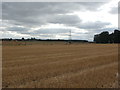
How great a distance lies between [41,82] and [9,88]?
146 centimetres

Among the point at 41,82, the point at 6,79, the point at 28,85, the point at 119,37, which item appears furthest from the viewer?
the point at 119,37

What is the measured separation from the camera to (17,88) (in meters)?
6.55

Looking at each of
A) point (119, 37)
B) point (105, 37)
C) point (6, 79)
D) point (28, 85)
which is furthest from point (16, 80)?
point (105, 37)

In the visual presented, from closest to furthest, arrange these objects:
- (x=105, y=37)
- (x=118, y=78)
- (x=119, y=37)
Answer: (x=118, y=78), (x=119, y=37), (x=105, y=37)

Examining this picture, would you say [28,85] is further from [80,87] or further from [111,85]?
[111,85]

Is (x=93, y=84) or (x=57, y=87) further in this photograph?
(x=93, y=84)

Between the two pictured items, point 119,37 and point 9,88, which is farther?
point 119,37

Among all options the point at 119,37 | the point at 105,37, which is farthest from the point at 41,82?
the point at 105,37

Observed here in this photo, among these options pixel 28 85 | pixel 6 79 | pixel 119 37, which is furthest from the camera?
pixel 119 37

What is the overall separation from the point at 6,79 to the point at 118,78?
577 cm

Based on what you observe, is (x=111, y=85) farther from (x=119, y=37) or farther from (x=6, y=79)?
(x=119, y=37)

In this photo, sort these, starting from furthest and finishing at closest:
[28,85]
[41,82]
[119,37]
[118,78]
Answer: [119,37] → [118,78] → [41,82] → [28,85]

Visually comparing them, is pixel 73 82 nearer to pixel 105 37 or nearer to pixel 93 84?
pixel 93 84

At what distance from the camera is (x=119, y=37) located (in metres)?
103
